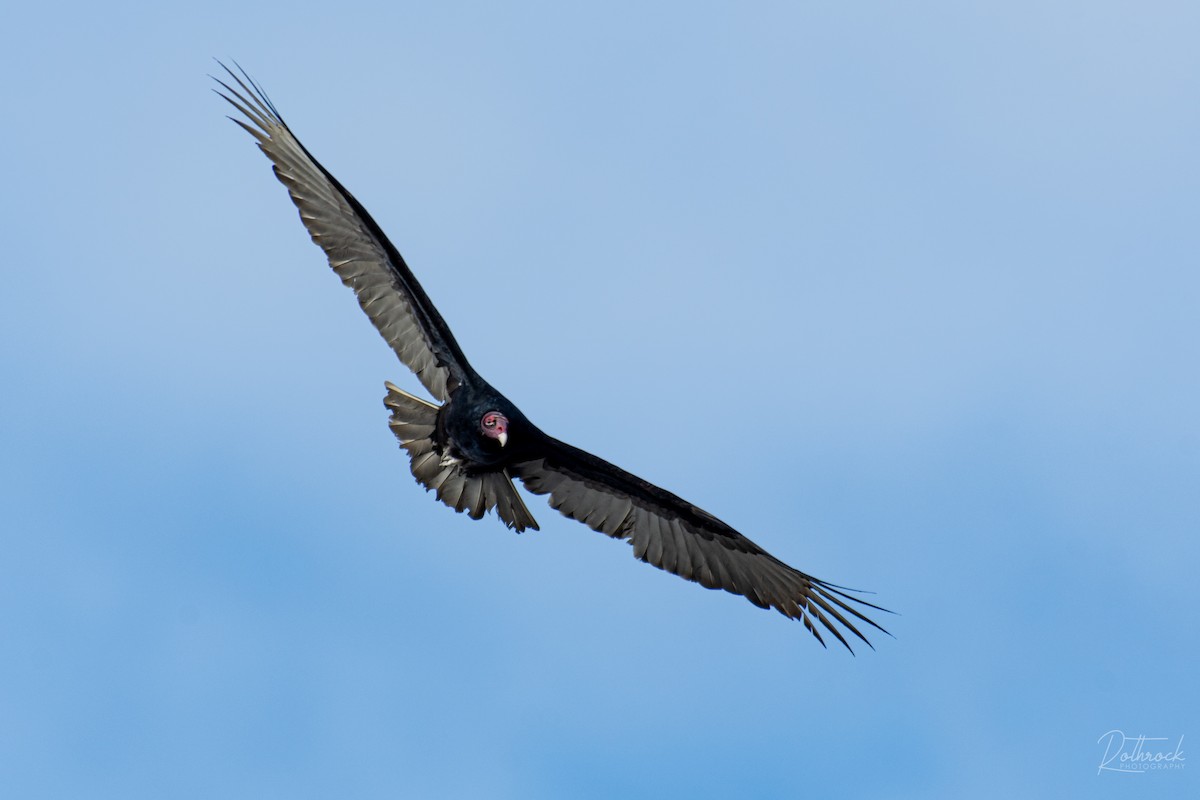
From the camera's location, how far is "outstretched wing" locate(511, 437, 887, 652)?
13.5 m

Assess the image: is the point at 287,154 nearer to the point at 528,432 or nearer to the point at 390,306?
the point at 390,306

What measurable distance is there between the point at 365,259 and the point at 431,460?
176cm

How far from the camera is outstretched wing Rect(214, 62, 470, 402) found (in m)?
12.6

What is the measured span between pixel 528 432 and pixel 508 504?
2.25ft

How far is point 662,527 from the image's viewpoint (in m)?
13.8

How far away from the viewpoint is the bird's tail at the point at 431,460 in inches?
527

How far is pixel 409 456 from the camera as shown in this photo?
13398mm

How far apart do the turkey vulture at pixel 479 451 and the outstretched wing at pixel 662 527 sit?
1 centimetres

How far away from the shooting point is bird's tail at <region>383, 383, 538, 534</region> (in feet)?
43.9

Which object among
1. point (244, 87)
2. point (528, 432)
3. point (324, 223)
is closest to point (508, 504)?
point (528, 432)

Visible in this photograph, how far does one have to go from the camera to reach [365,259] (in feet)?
42.8

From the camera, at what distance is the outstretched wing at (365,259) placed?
41.5 feet

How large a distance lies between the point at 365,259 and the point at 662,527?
341 centimetres

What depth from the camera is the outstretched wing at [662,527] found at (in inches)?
533
